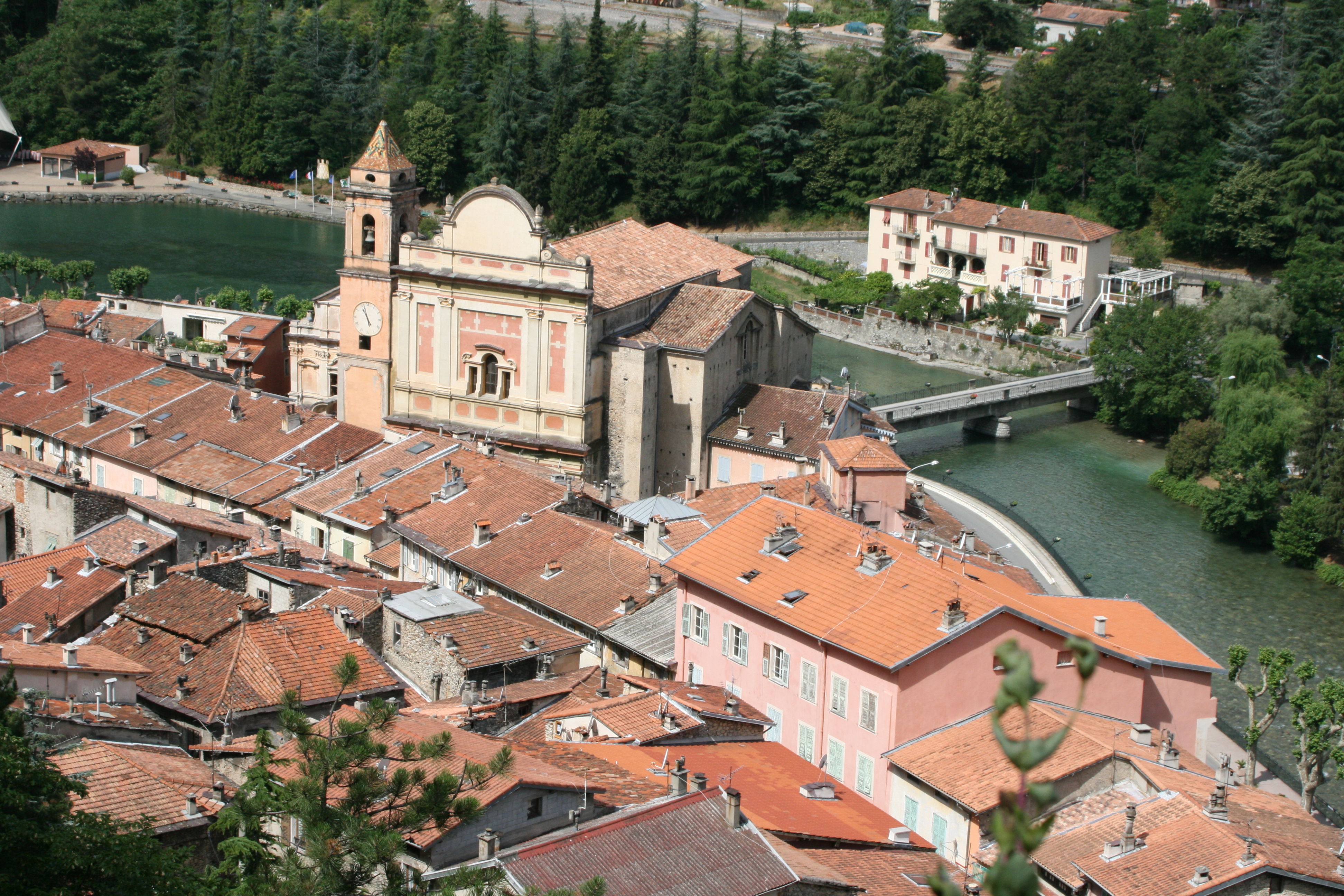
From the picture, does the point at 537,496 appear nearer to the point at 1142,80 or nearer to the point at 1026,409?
the point at 1026,409

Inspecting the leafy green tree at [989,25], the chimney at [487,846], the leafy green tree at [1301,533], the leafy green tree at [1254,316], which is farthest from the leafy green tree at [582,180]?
the chimney at [487,846]

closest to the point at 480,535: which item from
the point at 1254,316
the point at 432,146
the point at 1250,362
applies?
the point at 1250,362

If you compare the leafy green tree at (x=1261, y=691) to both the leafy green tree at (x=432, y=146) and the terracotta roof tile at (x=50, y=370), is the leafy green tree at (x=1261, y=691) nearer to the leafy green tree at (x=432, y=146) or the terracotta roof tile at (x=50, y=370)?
the terracotta roof tile at (x=50, y=370)

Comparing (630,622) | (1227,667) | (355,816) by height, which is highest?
(355,816)

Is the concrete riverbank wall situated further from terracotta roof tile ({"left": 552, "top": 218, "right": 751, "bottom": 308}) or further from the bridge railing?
terracotta roof tile ({"left": 552, "top": 218, "right": 751, "bottom": 308})

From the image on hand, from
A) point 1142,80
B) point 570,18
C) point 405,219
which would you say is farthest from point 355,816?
point 570,18

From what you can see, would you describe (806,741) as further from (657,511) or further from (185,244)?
(185,244)

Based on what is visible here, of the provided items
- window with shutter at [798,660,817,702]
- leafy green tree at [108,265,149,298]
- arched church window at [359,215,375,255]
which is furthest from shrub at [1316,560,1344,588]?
leafy green tree at [108,265,149,298]
